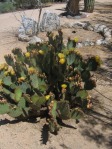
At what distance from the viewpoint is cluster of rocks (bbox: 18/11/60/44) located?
304 inches

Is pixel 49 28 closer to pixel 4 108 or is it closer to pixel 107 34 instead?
pixel 107 34

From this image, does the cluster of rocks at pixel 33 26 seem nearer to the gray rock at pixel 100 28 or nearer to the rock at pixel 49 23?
the rock at pixel 49 23

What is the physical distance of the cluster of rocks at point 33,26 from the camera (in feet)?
25.3

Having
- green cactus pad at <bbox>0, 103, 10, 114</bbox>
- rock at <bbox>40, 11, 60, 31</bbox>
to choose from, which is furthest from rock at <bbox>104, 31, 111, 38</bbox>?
green cactus pad at <bbox>0, 103, 10, 114</bbox>

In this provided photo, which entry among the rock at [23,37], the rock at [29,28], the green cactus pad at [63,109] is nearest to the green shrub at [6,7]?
the rock at [29,28]

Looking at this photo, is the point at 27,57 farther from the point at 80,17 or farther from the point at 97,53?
the point at 80,17

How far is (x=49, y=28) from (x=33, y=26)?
49 centimetres

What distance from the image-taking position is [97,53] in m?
6.61

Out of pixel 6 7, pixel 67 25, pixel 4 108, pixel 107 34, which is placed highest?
pixel 4 108

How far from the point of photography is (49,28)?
847 centimetres

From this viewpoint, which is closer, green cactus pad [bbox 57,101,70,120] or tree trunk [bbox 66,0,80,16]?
green cactus pad [bbox 57,101,70,120]

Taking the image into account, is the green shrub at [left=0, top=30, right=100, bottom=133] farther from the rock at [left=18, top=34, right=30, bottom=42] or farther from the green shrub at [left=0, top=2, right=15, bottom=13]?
the green shrub at [left=0, top=2, right=15, bottom=13]

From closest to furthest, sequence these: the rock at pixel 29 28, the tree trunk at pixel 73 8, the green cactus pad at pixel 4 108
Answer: the green cactus pad at pixel 4 108 < the rock at pixel 29 28 < the tree trunk at pixel 73 8

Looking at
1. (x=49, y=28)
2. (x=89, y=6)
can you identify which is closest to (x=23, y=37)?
(x=49, y=28)
